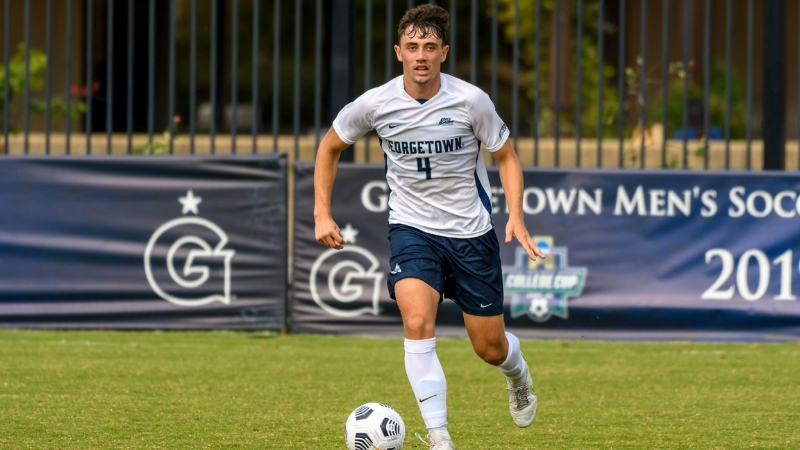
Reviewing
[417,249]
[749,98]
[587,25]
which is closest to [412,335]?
[417,249]

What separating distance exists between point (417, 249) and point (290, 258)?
4.45m

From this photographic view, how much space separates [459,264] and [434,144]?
554mm

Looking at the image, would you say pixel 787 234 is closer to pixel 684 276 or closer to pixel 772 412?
pixel 684 276

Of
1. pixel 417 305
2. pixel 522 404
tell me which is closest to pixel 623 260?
pixel 522 404

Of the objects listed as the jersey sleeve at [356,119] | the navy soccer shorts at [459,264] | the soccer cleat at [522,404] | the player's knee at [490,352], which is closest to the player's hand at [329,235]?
the navy soccer shorts at [459,264]

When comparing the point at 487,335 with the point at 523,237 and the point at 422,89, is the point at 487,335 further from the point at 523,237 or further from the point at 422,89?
the point at 422,89

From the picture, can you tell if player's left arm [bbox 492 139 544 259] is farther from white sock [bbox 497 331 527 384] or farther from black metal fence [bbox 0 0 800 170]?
black metal fence [bbox 0 0 800 170]

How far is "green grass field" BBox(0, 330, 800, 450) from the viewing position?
5.74 metres

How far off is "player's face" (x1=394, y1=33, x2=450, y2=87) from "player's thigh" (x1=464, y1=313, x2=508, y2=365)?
109 centimetres

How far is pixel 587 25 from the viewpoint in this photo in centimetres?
1903

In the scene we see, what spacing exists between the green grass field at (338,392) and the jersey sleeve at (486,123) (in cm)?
136

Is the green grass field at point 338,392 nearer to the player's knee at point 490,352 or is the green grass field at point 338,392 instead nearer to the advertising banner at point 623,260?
the advertising banner at point 623,260

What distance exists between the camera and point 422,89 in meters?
5.49

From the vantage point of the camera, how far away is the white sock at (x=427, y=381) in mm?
5130
